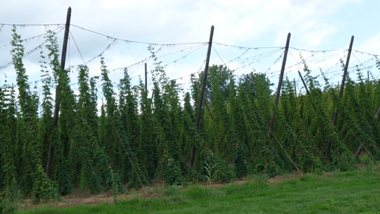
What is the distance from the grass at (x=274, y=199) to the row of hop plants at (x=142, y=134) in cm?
161

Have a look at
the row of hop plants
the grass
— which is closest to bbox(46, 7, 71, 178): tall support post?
the row of hop plants

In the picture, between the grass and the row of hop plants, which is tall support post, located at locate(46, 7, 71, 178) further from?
the grass

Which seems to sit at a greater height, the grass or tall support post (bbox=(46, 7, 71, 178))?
tall support post (bbox=(46, 7, 71, 178))

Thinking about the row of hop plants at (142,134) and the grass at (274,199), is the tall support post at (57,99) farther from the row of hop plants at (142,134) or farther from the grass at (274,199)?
the grass at (274,199)

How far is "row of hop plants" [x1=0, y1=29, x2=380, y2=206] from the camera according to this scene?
1096 cm

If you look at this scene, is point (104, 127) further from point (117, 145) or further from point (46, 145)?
→ point (46, 145)

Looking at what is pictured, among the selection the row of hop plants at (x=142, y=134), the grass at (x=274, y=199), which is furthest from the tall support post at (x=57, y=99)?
the grass at (x=274, y=199)

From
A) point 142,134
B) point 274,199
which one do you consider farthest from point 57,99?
point 274,199

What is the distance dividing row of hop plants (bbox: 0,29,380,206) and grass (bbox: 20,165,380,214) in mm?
1609

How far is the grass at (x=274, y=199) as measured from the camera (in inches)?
276

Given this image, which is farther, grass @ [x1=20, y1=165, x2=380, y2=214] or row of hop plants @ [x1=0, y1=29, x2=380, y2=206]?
row of hop plants @ [x1=0, y1=29, x2=380, y2=206]

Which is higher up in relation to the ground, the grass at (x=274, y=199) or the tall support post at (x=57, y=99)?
the tall support post at (x=57, y=99)

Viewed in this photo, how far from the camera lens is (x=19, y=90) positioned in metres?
10.8

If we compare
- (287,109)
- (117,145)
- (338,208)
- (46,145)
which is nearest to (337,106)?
(287,109)
